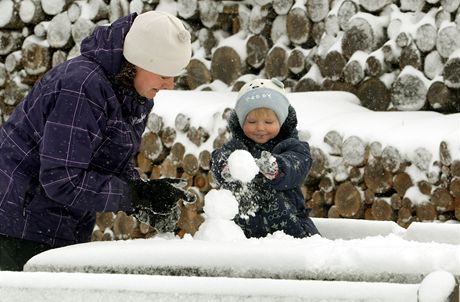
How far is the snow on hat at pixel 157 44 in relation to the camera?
2.88 metres

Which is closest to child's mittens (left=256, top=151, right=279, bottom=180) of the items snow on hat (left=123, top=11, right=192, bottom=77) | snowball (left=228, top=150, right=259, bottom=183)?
snowball (left=228, top=150, right=259, bottom=183)

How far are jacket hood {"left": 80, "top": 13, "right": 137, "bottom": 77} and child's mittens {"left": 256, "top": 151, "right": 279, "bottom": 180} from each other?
619 mm

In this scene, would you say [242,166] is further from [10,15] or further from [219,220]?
[10,15]

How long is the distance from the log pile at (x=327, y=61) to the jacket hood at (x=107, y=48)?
7.70 feet

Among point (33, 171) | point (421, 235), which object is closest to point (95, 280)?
point (33, 171)

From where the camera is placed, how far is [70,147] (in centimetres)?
272

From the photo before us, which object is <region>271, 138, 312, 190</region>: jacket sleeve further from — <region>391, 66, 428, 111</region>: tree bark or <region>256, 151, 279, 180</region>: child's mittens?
<region>391, 66, 428, 111</region>: tree bark

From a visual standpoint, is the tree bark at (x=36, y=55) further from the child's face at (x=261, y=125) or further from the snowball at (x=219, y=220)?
the snowball at (x=219, y=220)

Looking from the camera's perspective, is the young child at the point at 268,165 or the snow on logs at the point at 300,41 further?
the snow on logs at the point at 300,41

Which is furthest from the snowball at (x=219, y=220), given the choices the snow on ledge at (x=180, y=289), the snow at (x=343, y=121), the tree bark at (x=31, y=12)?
the tree bark at (x=31, y=12)

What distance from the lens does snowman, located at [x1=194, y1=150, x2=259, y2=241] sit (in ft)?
9.04

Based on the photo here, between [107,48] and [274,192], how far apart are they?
2.87 feet

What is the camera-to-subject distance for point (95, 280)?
217cm

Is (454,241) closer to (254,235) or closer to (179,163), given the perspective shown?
(254,235)
